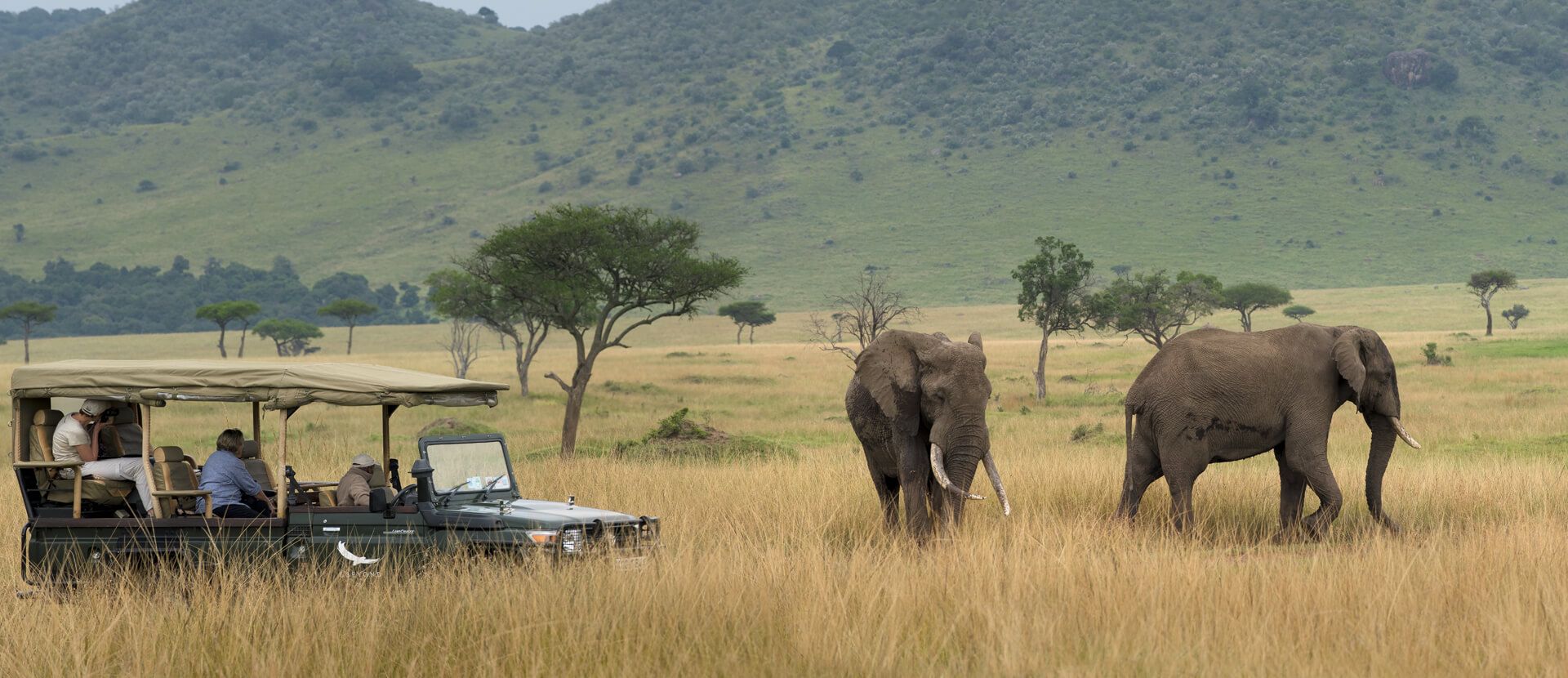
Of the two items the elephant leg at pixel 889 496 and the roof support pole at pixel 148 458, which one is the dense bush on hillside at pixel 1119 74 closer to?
the elephant leg at pixel 889 496

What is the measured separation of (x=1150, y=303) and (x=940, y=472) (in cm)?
4297

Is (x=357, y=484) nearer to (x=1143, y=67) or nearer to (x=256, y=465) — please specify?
(x=256, y=465)

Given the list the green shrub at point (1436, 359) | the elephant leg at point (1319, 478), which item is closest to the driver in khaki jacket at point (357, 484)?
the elephant leg at point (1319, 478)

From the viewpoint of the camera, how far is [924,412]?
38.3 feet

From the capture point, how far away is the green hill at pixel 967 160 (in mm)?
134875

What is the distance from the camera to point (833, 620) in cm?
775

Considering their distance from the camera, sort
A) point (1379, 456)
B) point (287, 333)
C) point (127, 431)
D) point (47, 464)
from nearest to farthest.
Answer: point (47, 464), point (127, 431), point (1379, 456), point (287, 333)

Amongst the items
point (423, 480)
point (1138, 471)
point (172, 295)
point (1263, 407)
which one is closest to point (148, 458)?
point (423, 480)

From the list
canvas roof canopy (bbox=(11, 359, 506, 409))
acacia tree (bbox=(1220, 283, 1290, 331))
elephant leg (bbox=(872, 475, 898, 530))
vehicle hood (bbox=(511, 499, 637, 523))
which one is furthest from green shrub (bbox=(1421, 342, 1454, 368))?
canvas roof canopy (bbox=(11, 359, 506, 409))

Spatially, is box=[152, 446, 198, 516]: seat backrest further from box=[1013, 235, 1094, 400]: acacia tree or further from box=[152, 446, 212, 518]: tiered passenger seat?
box=[1013, 235, 1094, 400]: acacia tree

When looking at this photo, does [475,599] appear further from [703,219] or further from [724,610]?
[703,219]

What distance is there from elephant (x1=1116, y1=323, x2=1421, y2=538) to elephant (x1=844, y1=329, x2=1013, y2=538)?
199 cm

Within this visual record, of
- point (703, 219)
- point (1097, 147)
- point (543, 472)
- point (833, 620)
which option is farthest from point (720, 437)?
point (1097, 147)

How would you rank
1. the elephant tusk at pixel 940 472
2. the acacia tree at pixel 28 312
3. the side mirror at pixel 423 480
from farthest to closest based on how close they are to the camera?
the acacia tree at pixel 28 312 < the elephant tusk at pixel 940 472 < the side mirror at pixel 423 480
